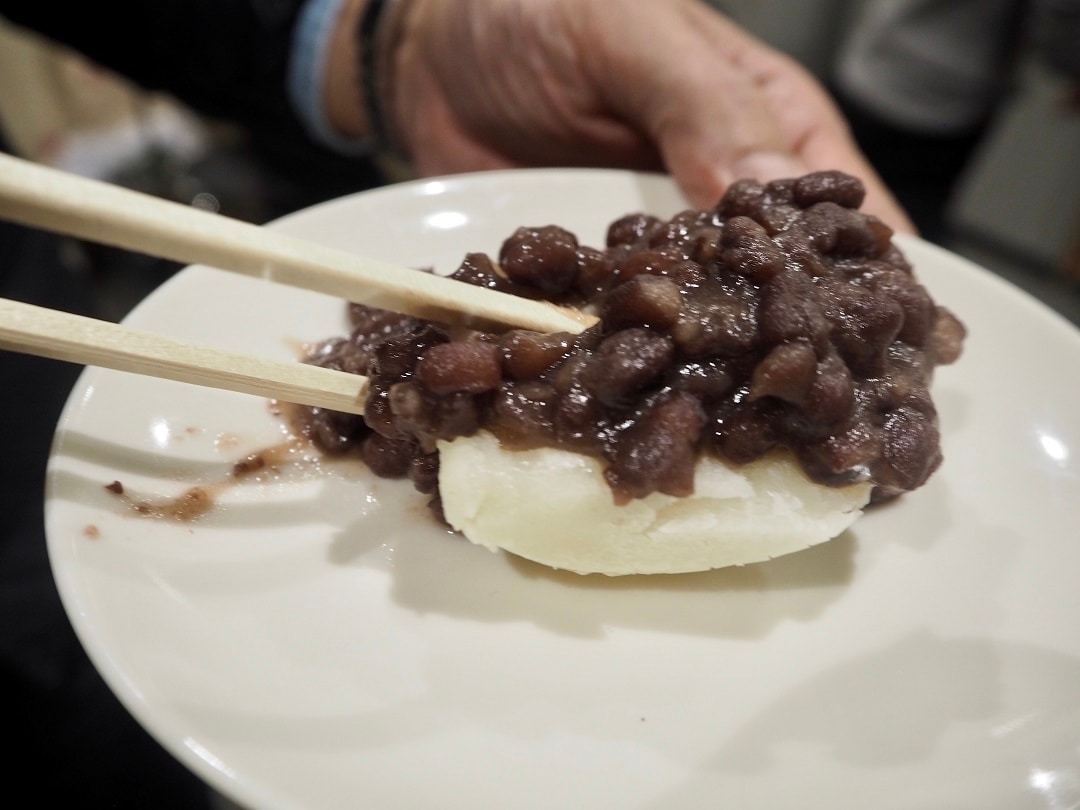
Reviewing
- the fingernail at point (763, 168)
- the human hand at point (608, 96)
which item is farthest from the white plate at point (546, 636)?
the human hand at point (608, 96)

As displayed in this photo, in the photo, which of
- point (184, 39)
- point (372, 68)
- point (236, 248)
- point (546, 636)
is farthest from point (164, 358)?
point (184, 39)

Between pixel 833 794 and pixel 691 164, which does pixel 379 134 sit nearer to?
pixel 691 164

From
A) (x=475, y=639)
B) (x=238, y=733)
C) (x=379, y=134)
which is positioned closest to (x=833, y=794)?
(x=475, y=639)

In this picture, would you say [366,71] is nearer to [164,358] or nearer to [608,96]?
[608,96]

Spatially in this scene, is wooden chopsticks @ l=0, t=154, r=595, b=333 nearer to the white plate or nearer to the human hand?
the white plate

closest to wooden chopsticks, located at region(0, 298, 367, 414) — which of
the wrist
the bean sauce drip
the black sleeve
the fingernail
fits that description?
the bean sauce drip

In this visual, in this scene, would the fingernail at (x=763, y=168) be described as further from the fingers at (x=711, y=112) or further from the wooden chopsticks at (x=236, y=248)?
the wooden chopsticks at (x=236, y=248)

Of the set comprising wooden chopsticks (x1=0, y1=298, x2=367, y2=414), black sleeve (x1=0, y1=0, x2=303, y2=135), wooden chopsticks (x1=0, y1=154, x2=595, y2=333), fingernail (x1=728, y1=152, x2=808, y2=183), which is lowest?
black sleeve (x1=0, y1=0, x2=303, y2=135)
